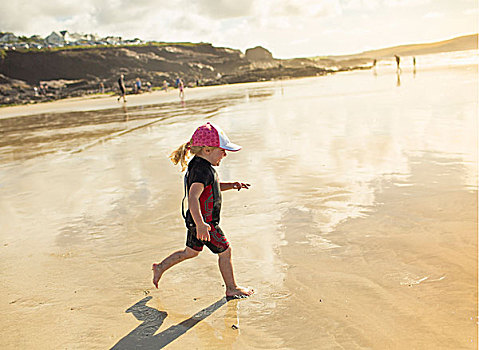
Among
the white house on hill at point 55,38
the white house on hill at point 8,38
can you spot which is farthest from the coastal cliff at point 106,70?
the white house on hill at point 55,38

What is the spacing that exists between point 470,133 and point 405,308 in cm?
728

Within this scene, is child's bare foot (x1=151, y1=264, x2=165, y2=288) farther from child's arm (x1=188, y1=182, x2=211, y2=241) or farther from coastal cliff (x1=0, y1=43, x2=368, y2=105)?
coastal cliff (x1=0, y1=43, x2=368, y2=105)

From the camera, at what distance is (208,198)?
11.3ft

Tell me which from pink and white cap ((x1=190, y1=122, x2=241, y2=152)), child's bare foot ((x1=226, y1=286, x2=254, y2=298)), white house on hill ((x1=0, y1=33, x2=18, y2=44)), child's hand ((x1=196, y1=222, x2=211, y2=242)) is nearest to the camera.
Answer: child's hand ((x1=196, y1=222, x2=211, y2=242))

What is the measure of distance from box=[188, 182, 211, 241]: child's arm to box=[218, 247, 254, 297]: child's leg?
1.09ft

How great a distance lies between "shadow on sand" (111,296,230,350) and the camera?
2975 millimetres

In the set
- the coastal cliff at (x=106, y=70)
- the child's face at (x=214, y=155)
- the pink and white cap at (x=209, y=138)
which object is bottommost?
the child's face at (x=214, y=155)

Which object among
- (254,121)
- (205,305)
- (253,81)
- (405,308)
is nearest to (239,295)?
(205,305)

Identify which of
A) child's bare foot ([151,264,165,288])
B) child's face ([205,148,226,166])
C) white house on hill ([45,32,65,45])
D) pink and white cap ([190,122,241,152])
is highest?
white house on hill ([45,32,65,45])

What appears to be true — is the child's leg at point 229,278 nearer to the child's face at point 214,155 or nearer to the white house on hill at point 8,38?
the child's face at point 214,155

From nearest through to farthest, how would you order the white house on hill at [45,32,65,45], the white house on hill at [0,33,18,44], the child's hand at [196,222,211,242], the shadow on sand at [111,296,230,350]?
the shadow on sand at [111,296,230,350]
the child's hand at [196,222,211,242]
the white house on hill at [0,33,18,44]
the white house on hill at [45,32,65,45]

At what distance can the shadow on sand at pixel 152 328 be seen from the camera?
297 cm

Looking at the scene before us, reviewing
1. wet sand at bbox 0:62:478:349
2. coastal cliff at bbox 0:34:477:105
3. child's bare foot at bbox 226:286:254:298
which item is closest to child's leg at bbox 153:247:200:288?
wet sand at bbox 0:62:478:349

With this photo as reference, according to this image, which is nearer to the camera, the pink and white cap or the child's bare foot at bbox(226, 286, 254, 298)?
the pink and white cap
